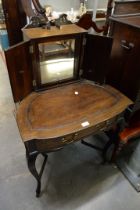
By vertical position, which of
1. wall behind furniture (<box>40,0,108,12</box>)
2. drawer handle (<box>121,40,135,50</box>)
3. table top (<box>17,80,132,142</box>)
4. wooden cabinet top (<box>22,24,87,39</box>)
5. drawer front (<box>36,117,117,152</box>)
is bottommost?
drawer front (<box>36,117,117,152</box>)

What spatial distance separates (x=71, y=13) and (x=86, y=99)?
231 cm

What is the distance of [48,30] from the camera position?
3.73 ft

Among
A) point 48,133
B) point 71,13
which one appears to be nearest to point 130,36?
point 48,133

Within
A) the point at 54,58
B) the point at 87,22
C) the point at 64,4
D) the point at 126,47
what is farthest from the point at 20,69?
the point at 64,4

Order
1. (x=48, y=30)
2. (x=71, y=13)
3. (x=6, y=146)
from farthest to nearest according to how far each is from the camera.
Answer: (x=71, y=13) → (x=6, y=146) → (x=48, y=30)

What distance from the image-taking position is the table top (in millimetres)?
999

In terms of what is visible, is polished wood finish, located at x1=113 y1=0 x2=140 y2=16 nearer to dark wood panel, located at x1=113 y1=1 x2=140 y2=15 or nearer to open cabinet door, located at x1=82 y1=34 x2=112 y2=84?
dark wood panel, located at x1=113 y1=1 x2=140 y2=15

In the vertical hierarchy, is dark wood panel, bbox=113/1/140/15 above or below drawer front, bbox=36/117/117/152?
above

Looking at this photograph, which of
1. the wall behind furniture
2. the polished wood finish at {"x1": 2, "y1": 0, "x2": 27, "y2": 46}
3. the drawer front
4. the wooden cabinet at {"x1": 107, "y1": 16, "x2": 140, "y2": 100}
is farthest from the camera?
the wall behind furniture

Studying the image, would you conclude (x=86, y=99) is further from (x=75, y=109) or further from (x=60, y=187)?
(x=60, y=187)

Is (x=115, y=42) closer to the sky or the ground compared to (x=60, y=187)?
closer to the sky

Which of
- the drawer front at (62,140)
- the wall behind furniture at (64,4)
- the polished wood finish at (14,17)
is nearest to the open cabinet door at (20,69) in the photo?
the drawer front at (62,140)

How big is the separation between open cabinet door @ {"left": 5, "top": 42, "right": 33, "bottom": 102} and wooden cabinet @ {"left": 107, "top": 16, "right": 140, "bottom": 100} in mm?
652

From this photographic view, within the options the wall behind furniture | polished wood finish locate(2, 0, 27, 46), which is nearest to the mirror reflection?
polished wood finish locate(2, 0, 27, 46)
